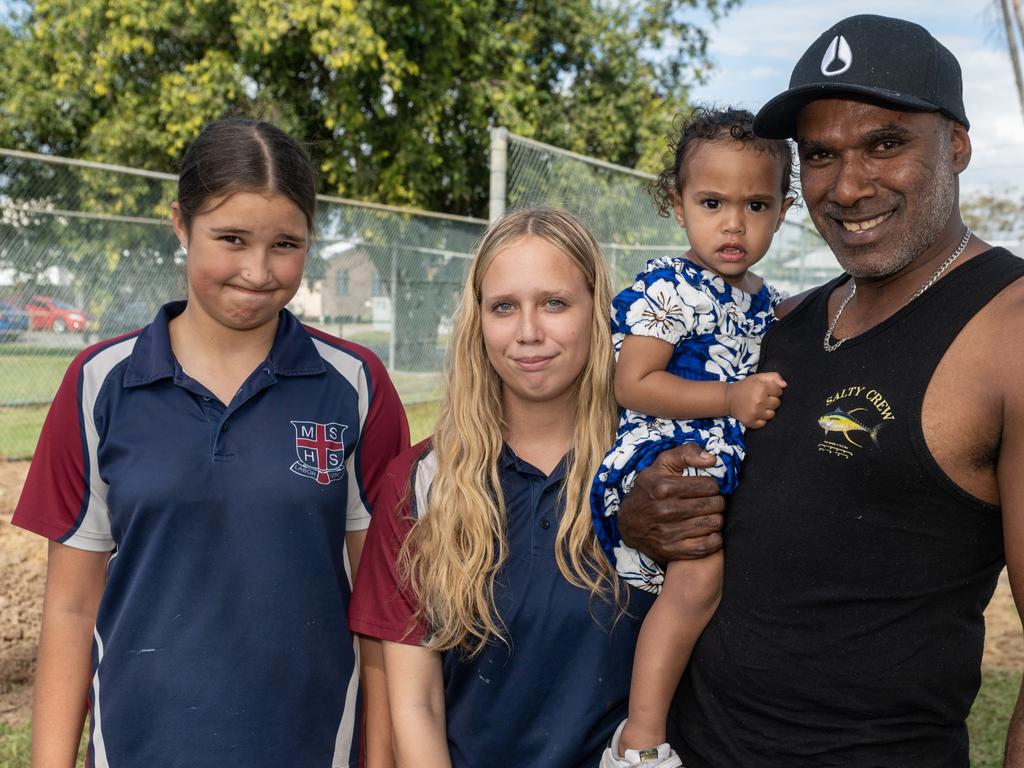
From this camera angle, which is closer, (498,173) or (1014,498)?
(1014,498)

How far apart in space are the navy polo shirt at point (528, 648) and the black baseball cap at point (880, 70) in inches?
41.9

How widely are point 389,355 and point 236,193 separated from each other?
8037mm

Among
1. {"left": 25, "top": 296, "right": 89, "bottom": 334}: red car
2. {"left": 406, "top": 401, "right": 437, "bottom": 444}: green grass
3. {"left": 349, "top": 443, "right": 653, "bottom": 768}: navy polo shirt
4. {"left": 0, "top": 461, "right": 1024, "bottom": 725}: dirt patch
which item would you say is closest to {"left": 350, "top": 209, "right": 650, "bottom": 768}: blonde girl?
{"left": 349, "top": 443, "right": 653, "bottom": 768}: navy polo shirt

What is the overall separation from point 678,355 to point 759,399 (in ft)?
1.73

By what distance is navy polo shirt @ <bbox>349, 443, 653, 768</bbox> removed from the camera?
2.26 meters

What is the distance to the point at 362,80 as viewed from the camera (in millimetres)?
15297

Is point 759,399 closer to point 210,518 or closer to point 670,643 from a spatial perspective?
point 670,643

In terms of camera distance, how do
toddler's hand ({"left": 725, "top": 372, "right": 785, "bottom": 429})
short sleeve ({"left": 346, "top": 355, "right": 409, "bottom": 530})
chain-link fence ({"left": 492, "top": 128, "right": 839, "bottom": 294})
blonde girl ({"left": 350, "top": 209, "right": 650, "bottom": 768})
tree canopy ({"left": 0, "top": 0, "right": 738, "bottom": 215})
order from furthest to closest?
1. tree canopy ({"left": 0, "top": 0, "right": 738, "bottom": 215})
2. chain-link fence ({"left": 492, "top": 128, "right": 839, "bottom": 294})
3. short sleeve ({"left": 346, "top": 355, "right": 409, "bottom": 530})
4. blonde girl ({"left": 350, "top": 209, "right": 650, "bottom": 768})
5. toddler's hand ({"left": 725, "top": 372, "right": 785, "bottom": 429})

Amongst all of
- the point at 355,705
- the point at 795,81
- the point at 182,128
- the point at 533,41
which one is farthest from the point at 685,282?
the point at 533,41

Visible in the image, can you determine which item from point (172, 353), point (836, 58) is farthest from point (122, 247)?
point (836, 58)

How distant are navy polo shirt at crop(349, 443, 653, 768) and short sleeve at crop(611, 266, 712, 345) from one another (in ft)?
1.54

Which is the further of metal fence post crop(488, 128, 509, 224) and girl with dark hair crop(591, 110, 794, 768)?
metal fence post crop(488, 128, 509, 224)

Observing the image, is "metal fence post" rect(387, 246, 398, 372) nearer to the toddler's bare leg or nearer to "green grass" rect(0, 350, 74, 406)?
"green grass" rect(0, 350, 74, 406)

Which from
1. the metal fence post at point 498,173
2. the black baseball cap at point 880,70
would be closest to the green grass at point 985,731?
the black baseball cap at point 880,70
